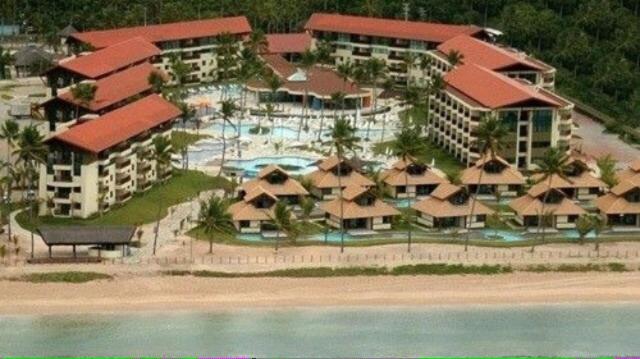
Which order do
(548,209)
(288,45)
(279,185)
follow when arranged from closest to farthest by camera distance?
(548,209) < (279,185) < (288,45)

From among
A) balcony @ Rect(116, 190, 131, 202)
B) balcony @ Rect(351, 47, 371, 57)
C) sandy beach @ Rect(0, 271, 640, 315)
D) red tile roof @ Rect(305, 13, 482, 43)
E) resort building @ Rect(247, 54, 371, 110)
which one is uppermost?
red tile roof @ Rect(305, 13, 482, 43)

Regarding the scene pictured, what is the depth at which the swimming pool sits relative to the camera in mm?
97188

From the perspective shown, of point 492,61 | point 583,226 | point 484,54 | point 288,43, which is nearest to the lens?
point 583,226

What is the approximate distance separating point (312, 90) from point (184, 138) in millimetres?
14992

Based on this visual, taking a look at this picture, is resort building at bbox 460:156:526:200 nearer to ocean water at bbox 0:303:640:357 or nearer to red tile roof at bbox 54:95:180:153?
ocean water at bbox 0:303:640:357

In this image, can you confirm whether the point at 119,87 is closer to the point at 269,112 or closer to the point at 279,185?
the point at 269,112

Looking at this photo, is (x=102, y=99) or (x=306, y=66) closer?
(x=102, y=99)

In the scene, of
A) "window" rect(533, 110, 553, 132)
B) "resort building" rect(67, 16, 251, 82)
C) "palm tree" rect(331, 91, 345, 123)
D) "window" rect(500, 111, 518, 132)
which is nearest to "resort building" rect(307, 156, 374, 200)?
"window" rect(500, 111, 518, 132)

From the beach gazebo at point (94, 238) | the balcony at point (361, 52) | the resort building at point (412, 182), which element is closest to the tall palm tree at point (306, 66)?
the balcony at point (361, 52)

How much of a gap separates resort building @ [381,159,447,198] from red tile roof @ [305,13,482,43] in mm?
37761

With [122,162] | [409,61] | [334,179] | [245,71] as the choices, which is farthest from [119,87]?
[409,61]

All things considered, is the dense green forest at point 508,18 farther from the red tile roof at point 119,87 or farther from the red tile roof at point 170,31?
the red tile roof at point 119,87

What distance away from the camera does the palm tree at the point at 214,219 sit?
78125mm

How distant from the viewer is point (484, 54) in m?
115
